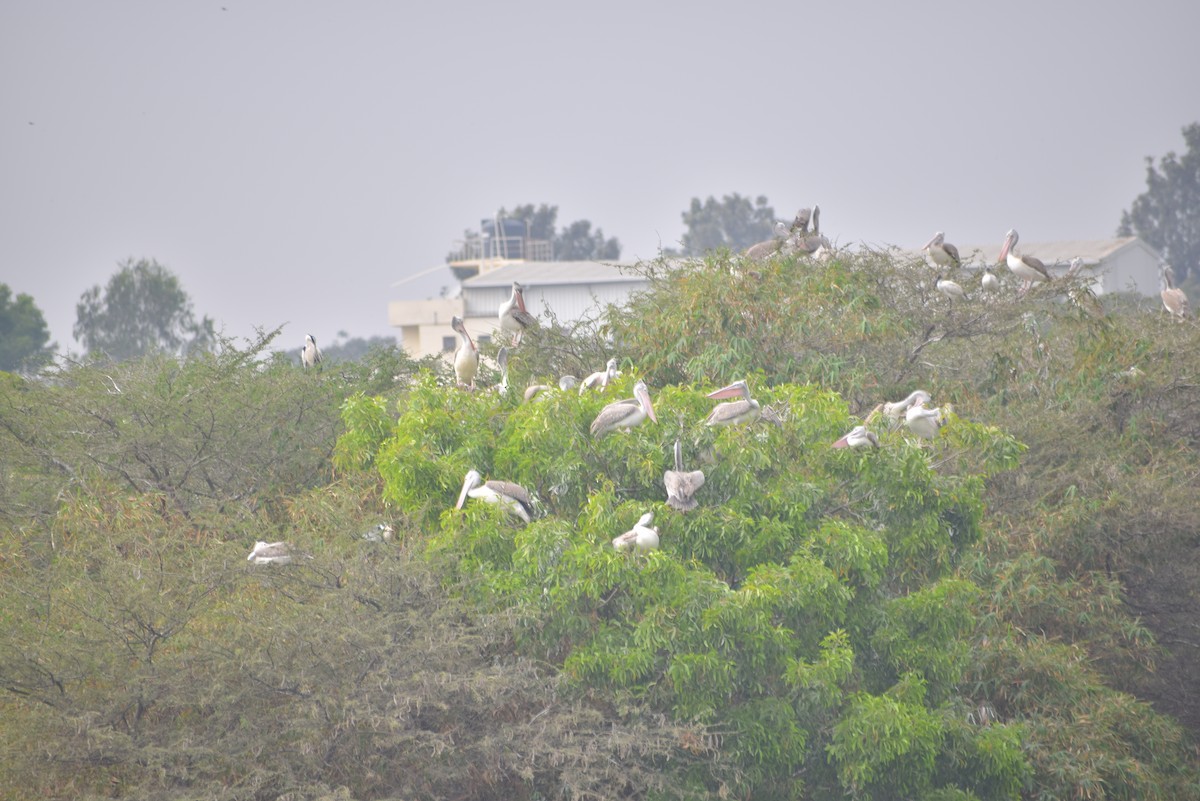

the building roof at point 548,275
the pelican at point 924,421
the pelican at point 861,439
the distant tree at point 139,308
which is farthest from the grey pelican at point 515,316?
the distant tree at point 139,308

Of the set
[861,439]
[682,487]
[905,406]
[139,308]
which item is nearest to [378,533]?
[682,487]

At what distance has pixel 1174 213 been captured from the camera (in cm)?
10744

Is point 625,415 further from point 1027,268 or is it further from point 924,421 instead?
point 1027,268

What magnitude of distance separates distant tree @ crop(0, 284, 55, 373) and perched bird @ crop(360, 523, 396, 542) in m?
50.7

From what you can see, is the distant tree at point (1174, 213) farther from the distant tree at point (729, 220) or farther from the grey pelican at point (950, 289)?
the grey pelican at point (950, 289)

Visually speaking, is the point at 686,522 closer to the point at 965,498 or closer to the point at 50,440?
the point at 965,498

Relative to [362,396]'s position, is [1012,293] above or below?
above

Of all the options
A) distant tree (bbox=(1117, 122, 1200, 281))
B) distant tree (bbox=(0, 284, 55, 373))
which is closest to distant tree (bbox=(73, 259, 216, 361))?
distant tree (bbox=(0, 284, 55, 373))

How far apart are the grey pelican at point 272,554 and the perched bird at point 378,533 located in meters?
0.65

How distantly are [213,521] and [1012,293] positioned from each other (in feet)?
37.0

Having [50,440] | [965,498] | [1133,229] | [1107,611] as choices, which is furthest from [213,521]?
[1133,229]

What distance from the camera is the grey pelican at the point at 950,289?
63.9 ft

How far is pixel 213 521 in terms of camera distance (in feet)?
47.3

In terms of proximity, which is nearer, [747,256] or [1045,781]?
[1045,781]
